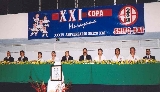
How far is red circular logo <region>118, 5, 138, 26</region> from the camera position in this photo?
838cm

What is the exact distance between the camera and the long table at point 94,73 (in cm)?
629

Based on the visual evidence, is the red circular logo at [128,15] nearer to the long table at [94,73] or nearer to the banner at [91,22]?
the banner at [91,22]

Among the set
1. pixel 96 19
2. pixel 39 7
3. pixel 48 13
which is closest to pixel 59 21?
pixel 48 13

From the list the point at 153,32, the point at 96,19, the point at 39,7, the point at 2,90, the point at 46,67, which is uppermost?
the point at 39,7

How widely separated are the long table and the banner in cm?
213

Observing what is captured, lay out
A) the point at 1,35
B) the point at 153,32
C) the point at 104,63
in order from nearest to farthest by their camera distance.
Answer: the point at 104,63
the point at 153,32
the point at 1,35

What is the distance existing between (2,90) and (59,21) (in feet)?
11.2

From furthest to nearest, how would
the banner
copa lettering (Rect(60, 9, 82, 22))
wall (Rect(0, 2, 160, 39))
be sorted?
1. wall (Rect(0, 2, 160, 39))
2. copa lettering (Rect(60, 9, 82, 22))
3. the banner

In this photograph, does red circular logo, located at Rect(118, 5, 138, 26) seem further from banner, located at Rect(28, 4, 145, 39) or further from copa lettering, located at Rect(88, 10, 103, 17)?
copa lettering, located at Rect(88, 10, 103, 17)

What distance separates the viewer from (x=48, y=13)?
9367mm

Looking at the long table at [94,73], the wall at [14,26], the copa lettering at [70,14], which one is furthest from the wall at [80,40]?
the long table at [94,73]

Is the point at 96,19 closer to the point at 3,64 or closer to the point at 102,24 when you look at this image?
the point at 102,24

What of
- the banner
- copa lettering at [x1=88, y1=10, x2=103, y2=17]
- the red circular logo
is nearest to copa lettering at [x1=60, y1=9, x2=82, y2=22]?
the banner

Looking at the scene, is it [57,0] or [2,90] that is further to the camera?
[57,0]
